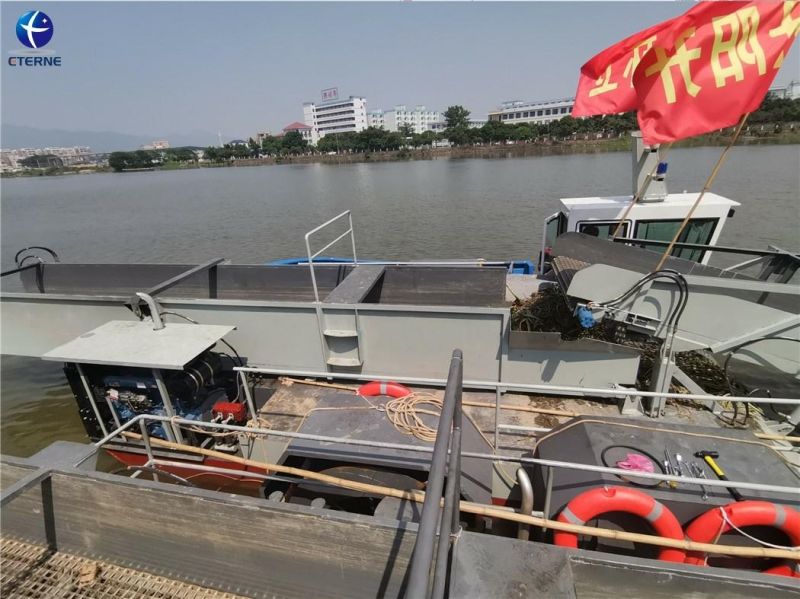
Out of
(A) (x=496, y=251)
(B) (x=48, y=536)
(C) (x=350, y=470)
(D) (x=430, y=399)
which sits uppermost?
(D) (x=430, y=399)

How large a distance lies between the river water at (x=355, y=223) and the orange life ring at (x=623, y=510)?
843cm

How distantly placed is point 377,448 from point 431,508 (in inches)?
90.5

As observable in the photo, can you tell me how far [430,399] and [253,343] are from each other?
3174 mm

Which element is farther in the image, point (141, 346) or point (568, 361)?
point (568, 361)

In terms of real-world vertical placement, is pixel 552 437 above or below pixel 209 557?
above

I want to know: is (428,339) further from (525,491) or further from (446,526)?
(446,526)

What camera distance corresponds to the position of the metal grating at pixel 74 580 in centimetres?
283

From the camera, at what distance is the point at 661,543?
89.7 inches

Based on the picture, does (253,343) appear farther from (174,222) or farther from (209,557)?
(174,222)

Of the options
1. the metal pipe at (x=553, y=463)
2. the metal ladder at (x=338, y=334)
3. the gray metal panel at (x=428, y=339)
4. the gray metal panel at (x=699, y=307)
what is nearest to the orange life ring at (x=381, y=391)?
the metal pipe at (x=553, y=463)

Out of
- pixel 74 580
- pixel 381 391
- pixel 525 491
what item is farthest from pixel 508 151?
pixel 74 580

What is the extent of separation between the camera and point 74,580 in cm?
293

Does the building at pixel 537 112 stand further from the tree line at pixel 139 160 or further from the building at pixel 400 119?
the tree line at pixel 139 160

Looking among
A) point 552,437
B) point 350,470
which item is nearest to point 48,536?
point 350,470
